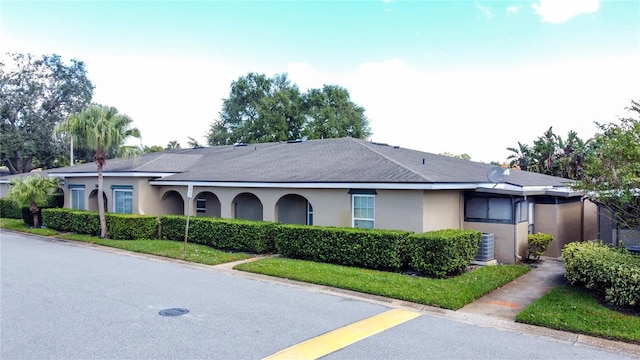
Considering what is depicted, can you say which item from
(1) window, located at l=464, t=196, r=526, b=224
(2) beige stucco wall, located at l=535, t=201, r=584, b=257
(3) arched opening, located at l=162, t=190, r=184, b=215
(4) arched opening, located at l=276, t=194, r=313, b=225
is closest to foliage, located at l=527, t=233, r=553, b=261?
(1) window, located at l=464, t=196, r=526, b=224

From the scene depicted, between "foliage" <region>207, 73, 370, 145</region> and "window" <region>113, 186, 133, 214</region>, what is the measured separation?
928 inches

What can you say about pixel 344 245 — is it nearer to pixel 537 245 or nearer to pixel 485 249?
pixel 485 249

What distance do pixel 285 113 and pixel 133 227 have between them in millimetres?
29444

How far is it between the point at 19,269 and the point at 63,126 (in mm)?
7354

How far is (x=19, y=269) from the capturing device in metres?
12.2

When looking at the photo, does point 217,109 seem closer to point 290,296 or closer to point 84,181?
point 84,181

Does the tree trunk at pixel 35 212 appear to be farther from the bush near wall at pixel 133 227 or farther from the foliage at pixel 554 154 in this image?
the foliage at pixel 554 154

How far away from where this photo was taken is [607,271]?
847 centimetres

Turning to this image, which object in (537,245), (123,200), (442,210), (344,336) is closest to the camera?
(344,336)

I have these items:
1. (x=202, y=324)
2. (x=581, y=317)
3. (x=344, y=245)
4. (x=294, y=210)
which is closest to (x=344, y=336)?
(x=202, y=324)

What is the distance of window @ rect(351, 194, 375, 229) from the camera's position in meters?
13.8

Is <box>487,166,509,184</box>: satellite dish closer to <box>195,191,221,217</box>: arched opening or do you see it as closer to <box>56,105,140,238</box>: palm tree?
<box>195,191,221,217</box>: arched opening

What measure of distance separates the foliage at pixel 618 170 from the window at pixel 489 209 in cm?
378

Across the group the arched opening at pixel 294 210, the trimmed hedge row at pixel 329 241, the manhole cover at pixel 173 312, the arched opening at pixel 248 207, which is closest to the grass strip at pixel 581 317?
the trimmed hedge row at pixel 329 241
